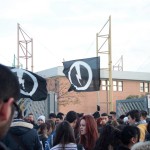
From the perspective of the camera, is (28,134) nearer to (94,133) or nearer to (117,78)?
(94,133)

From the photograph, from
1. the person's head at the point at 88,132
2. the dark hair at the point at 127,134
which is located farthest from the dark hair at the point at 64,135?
the person's head at the point at 88,132

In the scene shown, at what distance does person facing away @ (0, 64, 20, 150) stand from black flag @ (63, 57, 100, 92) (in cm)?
1119

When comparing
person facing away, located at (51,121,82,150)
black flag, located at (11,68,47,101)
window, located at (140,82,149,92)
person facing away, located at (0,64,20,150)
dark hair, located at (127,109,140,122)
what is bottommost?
person facing away, located at (51,121,82,150)

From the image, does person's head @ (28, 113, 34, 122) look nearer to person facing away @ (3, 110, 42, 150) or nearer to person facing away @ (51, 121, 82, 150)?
person facing away @ (51, 121, 82, 150)

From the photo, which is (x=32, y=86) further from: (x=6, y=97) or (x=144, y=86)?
(x=144, y=86)

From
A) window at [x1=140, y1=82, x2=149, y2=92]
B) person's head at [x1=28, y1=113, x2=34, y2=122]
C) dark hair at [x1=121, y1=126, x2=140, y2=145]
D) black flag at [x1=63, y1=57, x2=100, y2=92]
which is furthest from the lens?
window at [x1=140, y1=82, x2=149, y2=92]

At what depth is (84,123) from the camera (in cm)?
639

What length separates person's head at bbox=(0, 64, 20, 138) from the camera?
136 cm

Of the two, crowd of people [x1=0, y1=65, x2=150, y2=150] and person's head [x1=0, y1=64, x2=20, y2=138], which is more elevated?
person's head [x1=0, y1=64, x2=20, y2=138]

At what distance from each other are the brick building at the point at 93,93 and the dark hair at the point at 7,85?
120 ft

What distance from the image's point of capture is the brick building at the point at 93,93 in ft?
136

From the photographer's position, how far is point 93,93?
4675 cm

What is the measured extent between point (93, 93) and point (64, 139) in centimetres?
4149

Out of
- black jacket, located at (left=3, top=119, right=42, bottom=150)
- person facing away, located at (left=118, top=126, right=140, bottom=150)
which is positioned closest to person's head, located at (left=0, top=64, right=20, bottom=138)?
black jacket, located at (left=3, top=119, right=42, bottom=150)
